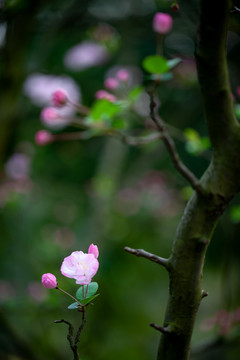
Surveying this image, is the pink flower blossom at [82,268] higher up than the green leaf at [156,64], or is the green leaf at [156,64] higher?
the green leaf at [156,64]

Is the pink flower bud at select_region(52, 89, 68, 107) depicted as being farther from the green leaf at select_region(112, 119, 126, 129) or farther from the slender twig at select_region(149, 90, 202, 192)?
the slender twig at select_region(149, 90, 202, 192)

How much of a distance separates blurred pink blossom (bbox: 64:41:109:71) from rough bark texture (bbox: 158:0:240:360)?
1326mm

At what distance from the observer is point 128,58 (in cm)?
177

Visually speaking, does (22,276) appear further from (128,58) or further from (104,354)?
(128,58)

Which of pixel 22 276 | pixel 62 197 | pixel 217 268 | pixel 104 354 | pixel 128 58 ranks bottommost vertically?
pixel 104 354

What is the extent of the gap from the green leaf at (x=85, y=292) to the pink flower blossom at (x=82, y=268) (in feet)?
0.05

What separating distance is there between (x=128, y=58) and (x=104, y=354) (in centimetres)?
161

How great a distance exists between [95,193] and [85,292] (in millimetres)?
1448

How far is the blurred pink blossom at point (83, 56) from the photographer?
1617 millimetres

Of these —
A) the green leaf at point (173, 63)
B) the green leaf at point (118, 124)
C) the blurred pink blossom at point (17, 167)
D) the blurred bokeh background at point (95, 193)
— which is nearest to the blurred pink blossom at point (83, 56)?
the blurred bokeh background at point (95, 193)

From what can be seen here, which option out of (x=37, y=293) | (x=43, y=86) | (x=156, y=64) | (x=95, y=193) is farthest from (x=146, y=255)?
(x=95, y=193)

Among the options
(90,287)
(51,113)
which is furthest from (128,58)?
(90,287)

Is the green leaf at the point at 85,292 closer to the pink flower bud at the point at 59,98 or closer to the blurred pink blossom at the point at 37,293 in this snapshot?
the pink flower bud at the point at 59,98

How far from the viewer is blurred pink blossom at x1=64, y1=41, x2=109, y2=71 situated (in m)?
1.62
